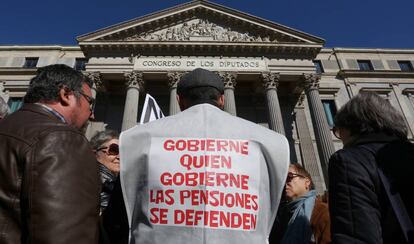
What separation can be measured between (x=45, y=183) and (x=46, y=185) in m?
0.01

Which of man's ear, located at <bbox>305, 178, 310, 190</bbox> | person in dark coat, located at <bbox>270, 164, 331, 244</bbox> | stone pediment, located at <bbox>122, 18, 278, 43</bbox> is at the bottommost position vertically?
person in dark coat, located at <bbox>270, 164, 331, 244</bbox>

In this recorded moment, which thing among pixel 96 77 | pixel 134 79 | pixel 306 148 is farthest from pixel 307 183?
pixel 96 77

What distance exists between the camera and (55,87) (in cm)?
222

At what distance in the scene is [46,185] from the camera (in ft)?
4.89

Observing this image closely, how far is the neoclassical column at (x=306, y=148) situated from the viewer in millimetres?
18703

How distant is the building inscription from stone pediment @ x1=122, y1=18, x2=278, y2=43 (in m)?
1.84

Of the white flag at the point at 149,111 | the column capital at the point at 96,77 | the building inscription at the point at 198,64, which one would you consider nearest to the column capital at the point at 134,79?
the building inscription at the point at 198,64

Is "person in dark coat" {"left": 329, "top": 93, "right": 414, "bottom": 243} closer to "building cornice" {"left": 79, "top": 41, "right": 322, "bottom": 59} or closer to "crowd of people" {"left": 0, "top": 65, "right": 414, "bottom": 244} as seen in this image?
"crowd of people" {"left": 0, "top": 65, "right": 414, "bottom": 244}

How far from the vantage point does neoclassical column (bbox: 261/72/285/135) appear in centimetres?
1862

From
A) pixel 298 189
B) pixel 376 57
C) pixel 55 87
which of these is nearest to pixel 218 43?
pixel 376 57

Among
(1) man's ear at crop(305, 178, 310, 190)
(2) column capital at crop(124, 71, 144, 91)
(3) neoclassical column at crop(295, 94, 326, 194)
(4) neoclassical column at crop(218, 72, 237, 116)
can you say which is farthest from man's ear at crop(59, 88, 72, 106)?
(2) column capital at crop(124, 71, 144, 91)

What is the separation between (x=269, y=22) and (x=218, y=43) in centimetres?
464

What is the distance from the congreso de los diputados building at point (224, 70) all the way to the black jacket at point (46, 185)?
17.3 meters

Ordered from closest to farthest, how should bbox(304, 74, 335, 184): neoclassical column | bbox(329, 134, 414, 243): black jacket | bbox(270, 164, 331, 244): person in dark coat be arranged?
bbox(329, 134, 414, 243): black jacket, bbox(270, 164, 331, 244): person in dark coat, bbox(304, 74, 335, 184): neoclassical column
